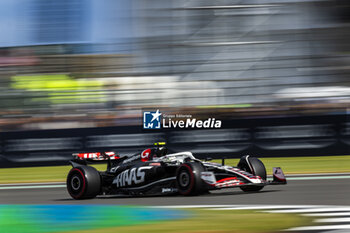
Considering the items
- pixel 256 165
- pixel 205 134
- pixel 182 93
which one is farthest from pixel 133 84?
pixel 256 165

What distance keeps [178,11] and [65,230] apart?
19050 millimetres

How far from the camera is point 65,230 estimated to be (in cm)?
677

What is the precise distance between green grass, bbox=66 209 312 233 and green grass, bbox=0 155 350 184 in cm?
824

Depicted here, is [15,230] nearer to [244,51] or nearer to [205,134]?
[205,134]

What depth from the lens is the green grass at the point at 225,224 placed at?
6.32 m

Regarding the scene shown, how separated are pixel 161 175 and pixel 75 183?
1583 millimetres

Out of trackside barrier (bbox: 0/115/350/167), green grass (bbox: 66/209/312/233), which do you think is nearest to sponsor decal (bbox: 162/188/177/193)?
green grass (bbox: 66/209/312/233)

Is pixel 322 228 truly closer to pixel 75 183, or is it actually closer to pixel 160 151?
pixel 160 151

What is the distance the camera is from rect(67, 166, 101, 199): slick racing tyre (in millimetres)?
10492

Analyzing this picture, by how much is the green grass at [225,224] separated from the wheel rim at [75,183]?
3.67 metres
